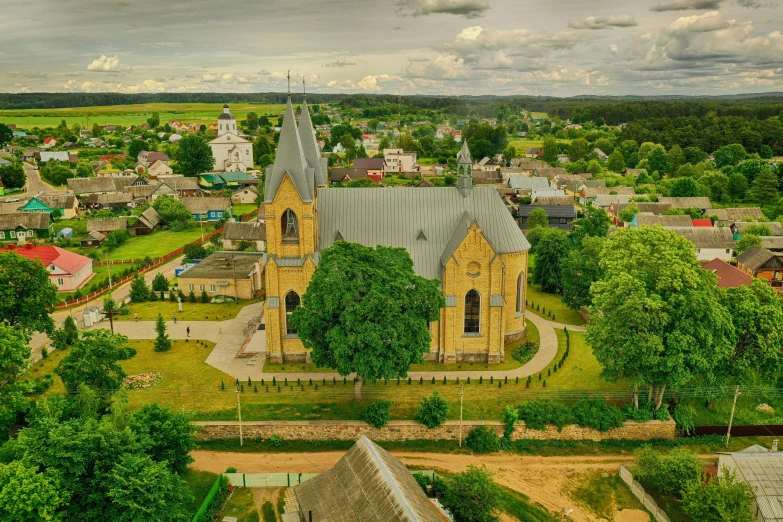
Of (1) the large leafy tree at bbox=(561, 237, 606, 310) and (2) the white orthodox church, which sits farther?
(2) the white orthodox church

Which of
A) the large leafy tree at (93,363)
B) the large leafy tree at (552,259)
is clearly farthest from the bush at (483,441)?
the large leafy tree at (552,259)

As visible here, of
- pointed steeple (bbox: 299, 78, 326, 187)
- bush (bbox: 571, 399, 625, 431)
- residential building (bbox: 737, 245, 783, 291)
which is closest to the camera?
bush (bbox: 571, 399, 625, 431)

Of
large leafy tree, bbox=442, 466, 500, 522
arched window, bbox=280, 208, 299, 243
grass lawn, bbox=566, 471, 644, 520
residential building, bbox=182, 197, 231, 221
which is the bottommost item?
grass lawn, bbox=566, 471, 644, 520

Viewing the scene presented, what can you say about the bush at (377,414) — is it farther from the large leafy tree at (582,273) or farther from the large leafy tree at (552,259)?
the large leafy tree at (552,259)

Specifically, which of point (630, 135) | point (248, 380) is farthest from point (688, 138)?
point (248, 380)

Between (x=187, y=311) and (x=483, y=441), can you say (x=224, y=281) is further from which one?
(x=483, y=441)

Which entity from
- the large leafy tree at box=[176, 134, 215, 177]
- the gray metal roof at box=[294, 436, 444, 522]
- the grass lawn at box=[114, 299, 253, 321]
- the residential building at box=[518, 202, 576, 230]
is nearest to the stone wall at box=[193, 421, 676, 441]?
the gray metal roof at box=[294, 436, 444, 522]

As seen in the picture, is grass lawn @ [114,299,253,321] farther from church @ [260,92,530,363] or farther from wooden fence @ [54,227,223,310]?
church @ [260,92,530,363]
